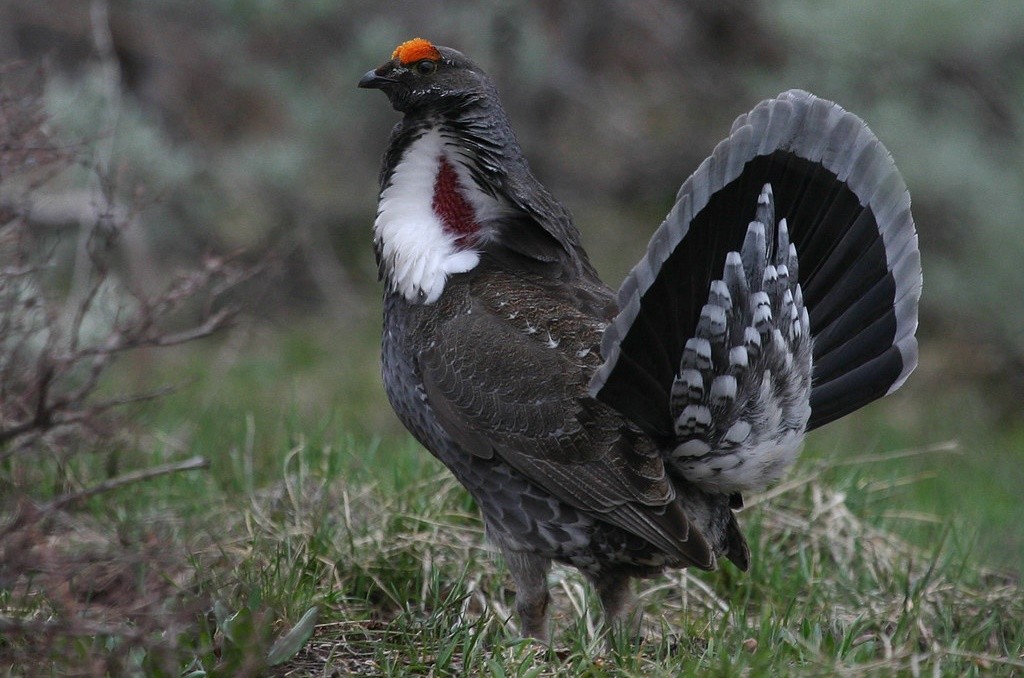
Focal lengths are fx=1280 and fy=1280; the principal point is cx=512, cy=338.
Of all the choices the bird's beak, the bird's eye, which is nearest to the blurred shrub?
the bird's beak

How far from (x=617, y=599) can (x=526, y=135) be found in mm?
7321

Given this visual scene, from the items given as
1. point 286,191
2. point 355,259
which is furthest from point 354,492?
point 355,259

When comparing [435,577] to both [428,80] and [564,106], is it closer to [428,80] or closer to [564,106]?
[428,80]

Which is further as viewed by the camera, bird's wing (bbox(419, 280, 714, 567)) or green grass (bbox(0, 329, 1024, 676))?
bird's wing (bbox(419, 280, 714, 567))

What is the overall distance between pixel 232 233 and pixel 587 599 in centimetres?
617

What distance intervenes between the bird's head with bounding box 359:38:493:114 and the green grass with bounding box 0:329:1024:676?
54.0 inches

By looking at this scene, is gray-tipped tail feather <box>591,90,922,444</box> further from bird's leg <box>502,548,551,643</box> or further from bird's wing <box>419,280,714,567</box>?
bird's leg <box>502,548,551,643</box>

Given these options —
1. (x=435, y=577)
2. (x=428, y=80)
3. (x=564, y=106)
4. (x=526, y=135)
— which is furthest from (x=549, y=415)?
(x=564, y=106)

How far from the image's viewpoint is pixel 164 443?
17.4ft

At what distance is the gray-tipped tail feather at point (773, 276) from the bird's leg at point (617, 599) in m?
0.48

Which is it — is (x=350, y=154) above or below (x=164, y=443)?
above

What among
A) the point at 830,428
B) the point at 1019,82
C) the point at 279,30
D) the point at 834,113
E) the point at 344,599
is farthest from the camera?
the point at 279,30

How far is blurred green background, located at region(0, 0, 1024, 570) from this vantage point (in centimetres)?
844

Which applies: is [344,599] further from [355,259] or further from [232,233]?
[355,259]
